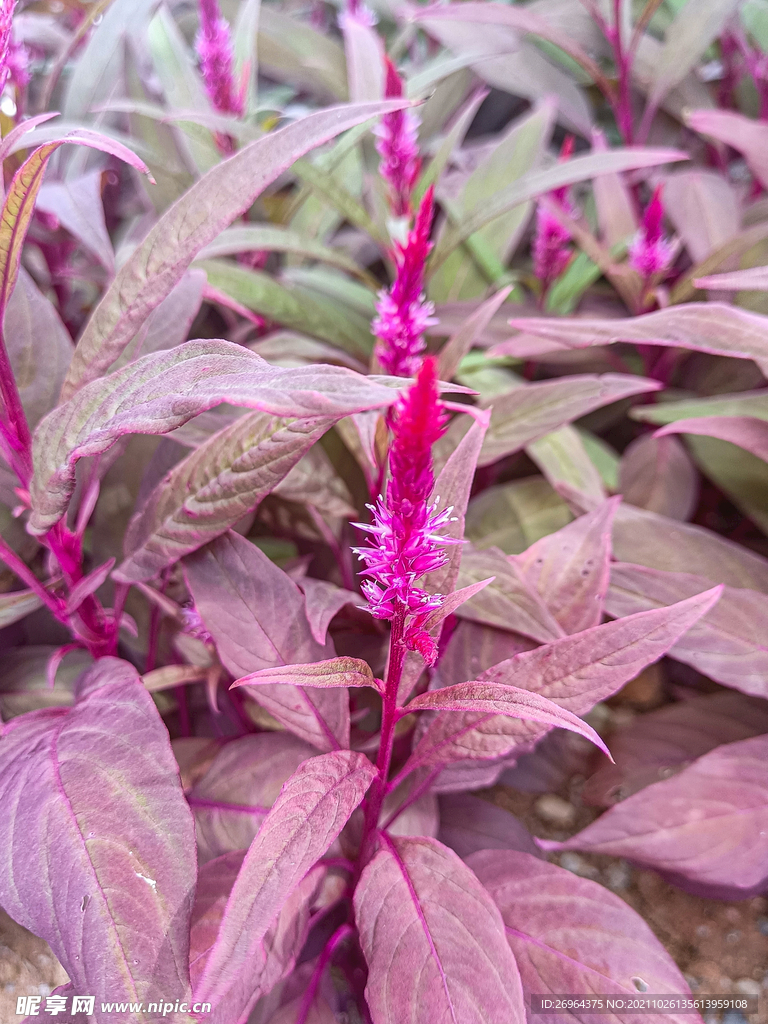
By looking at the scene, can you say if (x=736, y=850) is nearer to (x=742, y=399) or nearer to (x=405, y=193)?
(x=742, y=399)

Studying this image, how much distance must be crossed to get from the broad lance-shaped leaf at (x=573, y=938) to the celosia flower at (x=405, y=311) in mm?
489

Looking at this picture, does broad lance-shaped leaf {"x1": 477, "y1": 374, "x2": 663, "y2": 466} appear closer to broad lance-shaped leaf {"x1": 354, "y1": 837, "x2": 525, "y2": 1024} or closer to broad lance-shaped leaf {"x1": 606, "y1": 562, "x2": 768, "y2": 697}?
broad lance-shaped leaf {"x1": 606, "y1": 562, "x2": 768, "y2": 697}

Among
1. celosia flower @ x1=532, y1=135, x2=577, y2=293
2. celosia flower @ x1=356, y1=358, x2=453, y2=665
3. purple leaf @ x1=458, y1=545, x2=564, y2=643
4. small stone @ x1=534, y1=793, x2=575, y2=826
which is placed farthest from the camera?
celosia flower @ x1=532, y1=135, x2=577, y2=293

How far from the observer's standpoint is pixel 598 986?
0.60m

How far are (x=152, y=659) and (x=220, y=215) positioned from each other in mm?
509

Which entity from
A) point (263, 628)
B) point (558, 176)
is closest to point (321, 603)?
point (263, 628)

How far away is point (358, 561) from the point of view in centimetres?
85

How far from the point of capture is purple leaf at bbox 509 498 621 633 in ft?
2.39

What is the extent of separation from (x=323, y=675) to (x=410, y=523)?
0.14m

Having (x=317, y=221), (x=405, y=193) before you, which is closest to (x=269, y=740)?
(x=405, y=193)

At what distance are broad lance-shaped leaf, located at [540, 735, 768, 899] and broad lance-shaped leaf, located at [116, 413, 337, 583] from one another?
1.48ft

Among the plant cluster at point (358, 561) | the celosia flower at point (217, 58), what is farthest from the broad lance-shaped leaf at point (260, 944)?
the celosia flower at point (217, 58)

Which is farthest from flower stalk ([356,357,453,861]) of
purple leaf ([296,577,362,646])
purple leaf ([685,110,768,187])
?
purple leaf ([685,110,768,187])

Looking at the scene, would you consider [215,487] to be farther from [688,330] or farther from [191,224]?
[688,330]
